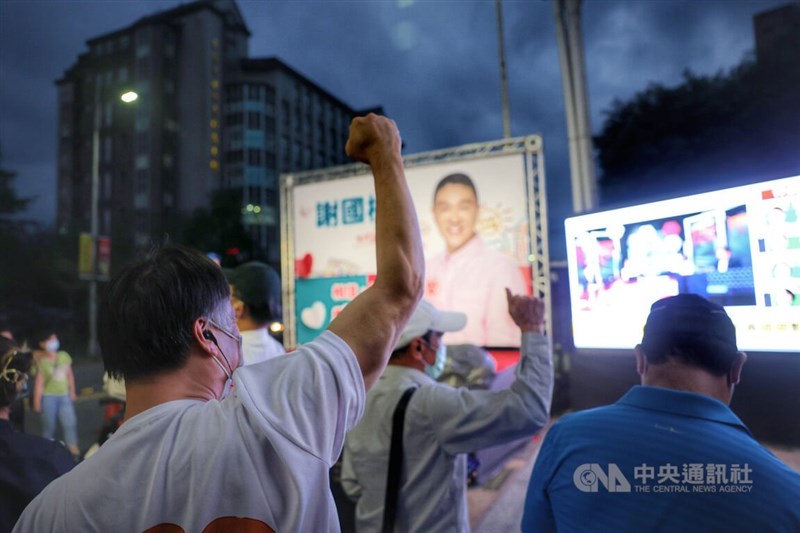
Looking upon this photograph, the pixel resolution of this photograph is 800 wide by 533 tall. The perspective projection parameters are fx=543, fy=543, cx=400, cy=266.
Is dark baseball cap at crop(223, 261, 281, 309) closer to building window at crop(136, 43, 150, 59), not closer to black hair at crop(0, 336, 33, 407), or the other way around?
black hair at crop(0, 336, 33, 407)

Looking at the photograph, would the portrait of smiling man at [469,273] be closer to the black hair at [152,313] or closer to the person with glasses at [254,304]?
the person with glasses at [254,304]

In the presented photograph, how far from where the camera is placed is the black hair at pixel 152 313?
1.03m

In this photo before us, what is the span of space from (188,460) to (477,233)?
4443mm

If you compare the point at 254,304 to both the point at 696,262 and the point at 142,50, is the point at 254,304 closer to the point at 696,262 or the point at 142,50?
the point at 696,262

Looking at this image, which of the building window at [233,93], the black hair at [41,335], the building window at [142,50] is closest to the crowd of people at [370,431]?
the black hair at [41,335]

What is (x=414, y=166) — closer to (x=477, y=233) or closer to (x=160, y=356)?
(x=477, y=233)

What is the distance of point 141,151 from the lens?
4019cm

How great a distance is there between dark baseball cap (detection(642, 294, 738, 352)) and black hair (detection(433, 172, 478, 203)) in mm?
3781

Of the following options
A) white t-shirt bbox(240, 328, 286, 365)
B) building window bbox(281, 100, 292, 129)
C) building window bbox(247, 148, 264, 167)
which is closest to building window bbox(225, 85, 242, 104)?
building window bbox(281, 100, 292, 129)

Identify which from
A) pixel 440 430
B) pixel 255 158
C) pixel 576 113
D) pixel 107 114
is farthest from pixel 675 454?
pixel 107 114

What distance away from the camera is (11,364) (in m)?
2.06

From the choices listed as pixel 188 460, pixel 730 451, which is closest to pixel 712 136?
pixel 730 451

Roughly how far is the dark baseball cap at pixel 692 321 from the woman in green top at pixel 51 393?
731 centimetres

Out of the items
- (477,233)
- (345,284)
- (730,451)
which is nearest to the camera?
(730,451)
